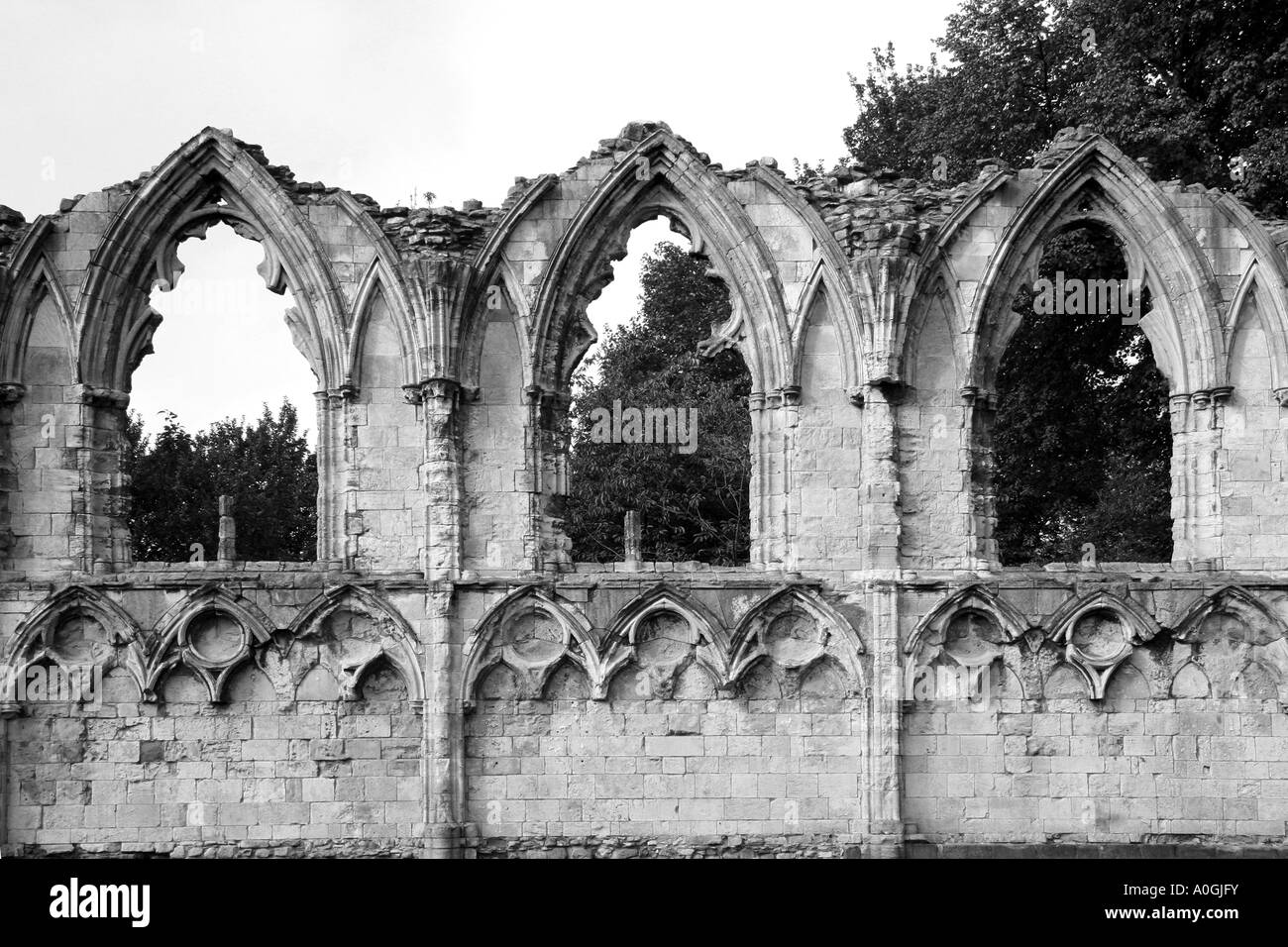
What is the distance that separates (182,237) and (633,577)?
533 centimetres

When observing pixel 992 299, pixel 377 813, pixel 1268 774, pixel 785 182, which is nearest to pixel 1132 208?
pixel 992 299

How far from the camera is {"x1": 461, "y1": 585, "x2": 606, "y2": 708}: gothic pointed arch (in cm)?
1532

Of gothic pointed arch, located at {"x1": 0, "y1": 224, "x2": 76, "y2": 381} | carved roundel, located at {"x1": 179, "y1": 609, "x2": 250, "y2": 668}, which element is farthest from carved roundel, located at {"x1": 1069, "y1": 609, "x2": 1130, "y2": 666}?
gothic pointed arch, located at {"x1": 0, "y1": 224, "x2": 76, "y2": 381}

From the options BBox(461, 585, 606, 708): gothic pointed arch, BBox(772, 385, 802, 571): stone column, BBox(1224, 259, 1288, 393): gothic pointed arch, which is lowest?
BBox(461, 585, 606, 708): gothic pointed arch

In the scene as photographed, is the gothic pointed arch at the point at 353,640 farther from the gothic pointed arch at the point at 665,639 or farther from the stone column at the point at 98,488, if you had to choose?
the stone column at the point at 98,488

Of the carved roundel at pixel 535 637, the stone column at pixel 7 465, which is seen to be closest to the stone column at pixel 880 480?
the carved roundel at pixel 535 637

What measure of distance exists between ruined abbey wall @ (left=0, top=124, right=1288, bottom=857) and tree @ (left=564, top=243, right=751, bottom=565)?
10788 mm

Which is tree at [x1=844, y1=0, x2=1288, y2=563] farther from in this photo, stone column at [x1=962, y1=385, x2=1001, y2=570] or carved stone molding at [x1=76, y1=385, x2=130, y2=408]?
carved stone molding at [x1=76, y1=385, x2=130, y2=408]

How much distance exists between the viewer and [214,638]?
15.4 m

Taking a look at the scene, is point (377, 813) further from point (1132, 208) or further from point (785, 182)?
point (1132, 208)

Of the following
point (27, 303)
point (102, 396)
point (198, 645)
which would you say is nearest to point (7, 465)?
point (102, 396)

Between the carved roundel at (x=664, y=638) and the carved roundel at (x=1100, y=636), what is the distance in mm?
3518

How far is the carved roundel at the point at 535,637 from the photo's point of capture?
15438mm

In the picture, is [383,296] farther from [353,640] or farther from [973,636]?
[973,636]
